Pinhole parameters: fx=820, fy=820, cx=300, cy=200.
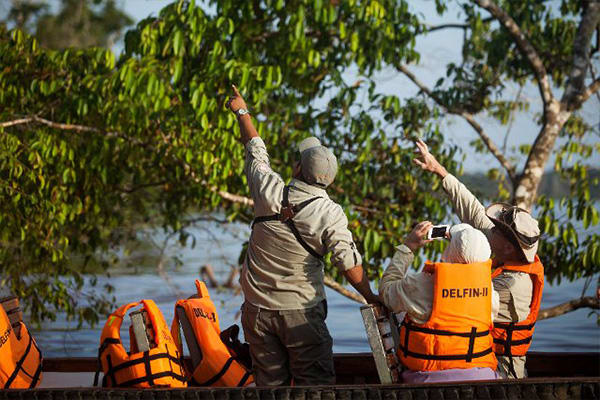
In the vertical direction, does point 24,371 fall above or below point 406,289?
below

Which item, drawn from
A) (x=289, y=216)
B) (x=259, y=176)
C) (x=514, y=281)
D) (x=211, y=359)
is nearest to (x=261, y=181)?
(x=259, y=176)

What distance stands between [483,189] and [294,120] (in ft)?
6.38

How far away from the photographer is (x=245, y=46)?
19.6 ft

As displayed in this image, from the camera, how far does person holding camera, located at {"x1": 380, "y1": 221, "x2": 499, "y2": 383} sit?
9.36ft

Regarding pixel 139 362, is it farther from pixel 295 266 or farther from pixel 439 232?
pixel 439 232

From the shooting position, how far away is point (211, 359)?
11.5ft

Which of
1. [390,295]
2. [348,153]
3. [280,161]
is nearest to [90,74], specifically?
[280,161]

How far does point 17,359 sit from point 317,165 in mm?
1600

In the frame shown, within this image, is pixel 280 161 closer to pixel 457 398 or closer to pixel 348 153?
pixel 348 153

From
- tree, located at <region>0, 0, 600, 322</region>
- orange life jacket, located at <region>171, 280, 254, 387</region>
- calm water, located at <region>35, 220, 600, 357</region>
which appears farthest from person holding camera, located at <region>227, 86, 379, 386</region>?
calm water, located at <region>35, 220, 600, 357</region>

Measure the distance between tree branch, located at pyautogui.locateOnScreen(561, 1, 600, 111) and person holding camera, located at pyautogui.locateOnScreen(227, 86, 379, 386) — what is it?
413 centimetres

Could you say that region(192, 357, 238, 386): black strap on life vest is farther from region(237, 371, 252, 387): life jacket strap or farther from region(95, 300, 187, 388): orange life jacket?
region(95, 300, 187, 388): orange life jacket

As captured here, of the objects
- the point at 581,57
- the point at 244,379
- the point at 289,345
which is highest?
the point at 581,57

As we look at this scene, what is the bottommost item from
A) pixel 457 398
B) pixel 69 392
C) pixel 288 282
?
pixel 69 392
